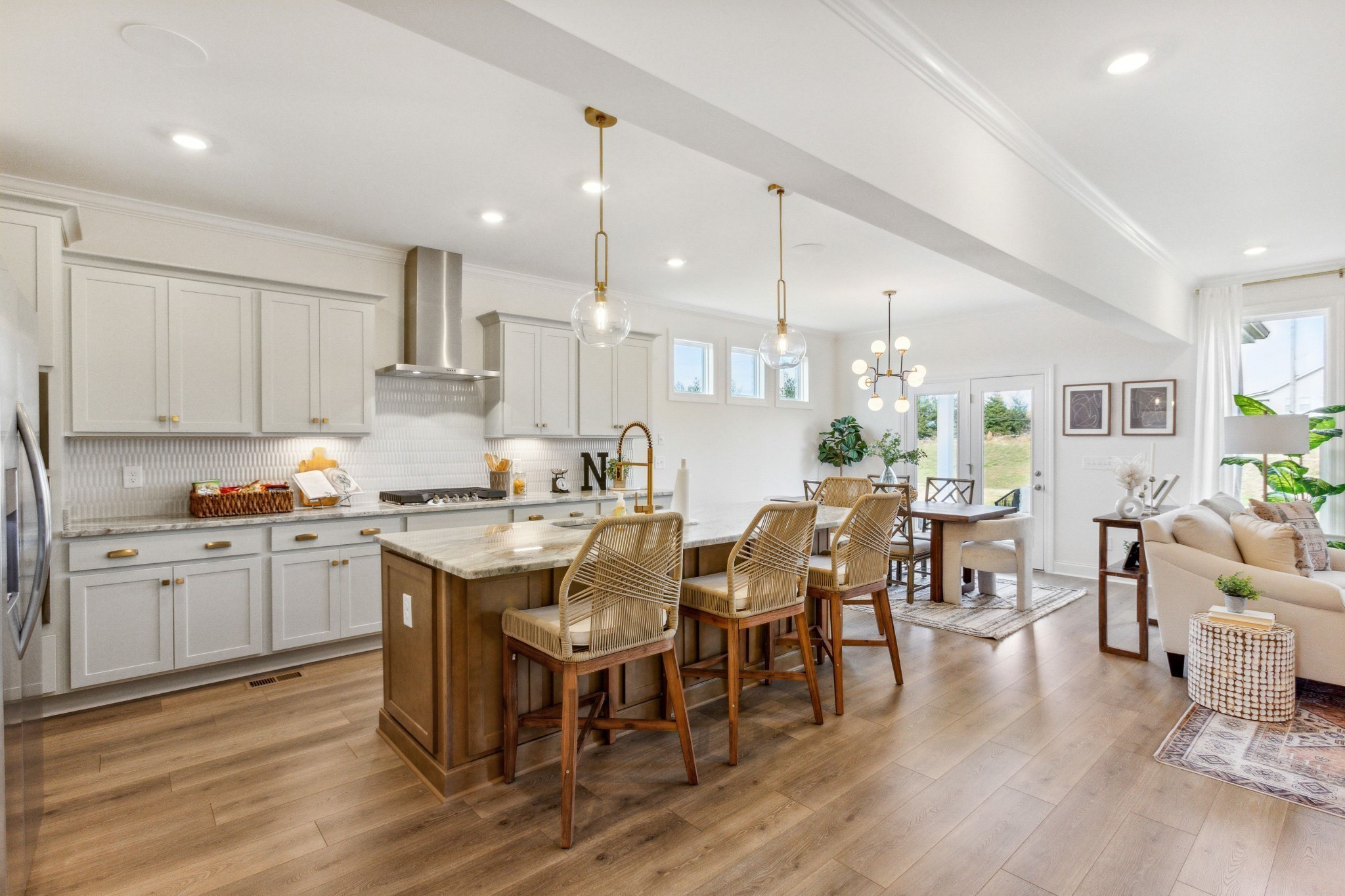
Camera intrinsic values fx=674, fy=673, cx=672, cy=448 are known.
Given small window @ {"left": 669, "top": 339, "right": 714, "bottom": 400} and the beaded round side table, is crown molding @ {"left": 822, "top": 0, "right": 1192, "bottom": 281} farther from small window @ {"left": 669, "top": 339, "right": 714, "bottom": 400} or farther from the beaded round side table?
small window @ {"left": 669, "top": 339, "right": 714, "bottom": 400}

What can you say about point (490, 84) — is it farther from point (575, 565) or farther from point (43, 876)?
point (43, 876)

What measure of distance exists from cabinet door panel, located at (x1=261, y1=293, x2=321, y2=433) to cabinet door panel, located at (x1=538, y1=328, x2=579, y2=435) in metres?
→ 1.56

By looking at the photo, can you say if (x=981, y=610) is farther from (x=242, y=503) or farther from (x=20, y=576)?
(x=20, y=576)

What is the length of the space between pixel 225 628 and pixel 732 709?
9.09 feet

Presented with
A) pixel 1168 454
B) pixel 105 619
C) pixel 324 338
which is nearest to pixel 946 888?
pixel 105 619

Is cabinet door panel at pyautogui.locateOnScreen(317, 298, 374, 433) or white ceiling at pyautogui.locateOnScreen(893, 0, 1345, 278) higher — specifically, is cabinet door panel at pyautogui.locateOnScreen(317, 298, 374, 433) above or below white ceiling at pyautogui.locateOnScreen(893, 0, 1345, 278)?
below

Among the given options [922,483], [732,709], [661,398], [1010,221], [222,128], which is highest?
[222,128]

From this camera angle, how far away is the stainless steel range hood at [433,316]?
462cm

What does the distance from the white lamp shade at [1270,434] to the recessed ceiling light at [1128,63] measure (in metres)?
3.32

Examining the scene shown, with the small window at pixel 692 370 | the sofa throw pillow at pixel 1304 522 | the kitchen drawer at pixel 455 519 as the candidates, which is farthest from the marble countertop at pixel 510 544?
the small window at pixel 692 370

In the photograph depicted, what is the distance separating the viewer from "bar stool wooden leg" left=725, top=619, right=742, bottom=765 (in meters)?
2.63

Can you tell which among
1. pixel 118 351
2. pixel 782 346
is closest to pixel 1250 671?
pixel 782 346

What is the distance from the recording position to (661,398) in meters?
6.43

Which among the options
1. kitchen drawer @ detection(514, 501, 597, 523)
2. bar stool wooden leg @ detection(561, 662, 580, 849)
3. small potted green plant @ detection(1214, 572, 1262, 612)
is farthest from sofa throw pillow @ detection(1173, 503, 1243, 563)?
kitchen drawer @ detection(514, 501, 597, 523)
